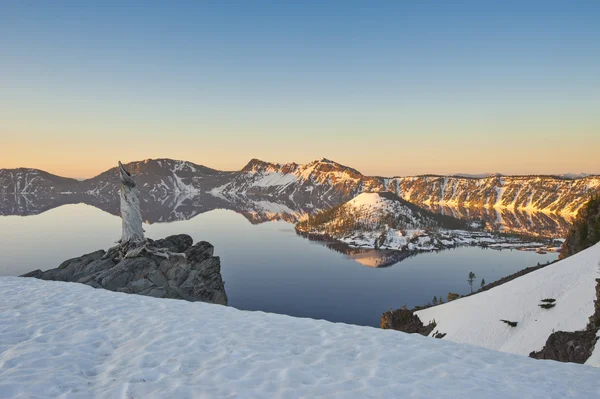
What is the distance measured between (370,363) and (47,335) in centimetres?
997

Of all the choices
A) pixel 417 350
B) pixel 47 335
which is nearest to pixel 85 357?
pixel 47 335

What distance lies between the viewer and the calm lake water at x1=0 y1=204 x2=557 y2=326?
100 meters

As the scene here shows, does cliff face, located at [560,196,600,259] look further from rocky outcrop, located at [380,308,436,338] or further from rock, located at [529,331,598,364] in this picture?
rock, located at [529,331,598,364]

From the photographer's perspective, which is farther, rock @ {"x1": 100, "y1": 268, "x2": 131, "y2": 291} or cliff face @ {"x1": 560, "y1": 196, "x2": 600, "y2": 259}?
cliff face @ {"x1": 560, "y1": 196, "x2": 600, "y2": 259}

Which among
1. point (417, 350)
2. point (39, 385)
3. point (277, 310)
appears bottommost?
point (277, 310)

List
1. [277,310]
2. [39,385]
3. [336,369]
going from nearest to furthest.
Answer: [39,385], [336,369], [277,310]

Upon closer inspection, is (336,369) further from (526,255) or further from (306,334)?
(526,255)

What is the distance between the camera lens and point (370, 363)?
8.62 meters

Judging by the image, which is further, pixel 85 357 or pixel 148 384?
pixel 85 357

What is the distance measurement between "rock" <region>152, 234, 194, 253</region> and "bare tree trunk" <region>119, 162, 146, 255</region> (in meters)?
5.76

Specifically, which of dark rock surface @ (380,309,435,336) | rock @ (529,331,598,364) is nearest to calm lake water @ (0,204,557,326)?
dark rock surface @ (380,309,435,336)

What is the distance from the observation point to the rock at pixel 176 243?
131ft

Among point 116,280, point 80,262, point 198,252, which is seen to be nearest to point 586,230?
point 198,252

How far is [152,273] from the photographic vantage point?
100 ft
